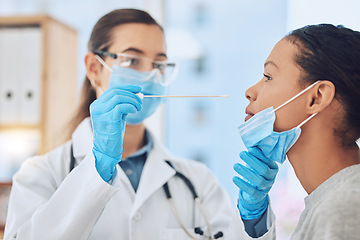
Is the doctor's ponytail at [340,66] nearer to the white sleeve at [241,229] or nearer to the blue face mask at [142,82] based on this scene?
the white sleeve at [241,229]

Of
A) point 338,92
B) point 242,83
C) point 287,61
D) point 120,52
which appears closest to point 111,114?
point 120,52

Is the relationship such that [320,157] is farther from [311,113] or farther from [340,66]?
[340,66]

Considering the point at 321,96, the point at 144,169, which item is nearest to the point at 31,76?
the point at 144,169

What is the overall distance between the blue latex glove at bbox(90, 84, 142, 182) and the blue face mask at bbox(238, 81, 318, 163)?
338 mm

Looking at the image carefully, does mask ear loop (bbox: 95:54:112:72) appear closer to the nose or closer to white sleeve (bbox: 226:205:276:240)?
the nose

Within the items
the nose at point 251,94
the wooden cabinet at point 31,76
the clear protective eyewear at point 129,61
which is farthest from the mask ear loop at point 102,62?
the wooden cabinet at point 31,76

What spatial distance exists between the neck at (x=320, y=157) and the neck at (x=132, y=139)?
2.37ft

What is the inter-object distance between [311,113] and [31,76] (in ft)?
6.04

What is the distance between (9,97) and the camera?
8.01 ft

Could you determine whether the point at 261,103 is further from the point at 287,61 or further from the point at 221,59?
the point at 221,59

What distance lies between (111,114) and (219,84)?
1.75m

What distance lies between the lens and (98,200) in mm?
1173

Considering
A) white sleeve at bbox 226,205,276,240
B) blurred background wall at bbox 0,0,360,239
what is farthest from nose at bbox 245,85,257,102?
blurred background wall at bbox 0,0,360,239

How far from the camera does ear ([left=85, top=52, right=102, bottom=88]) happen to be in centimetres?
158
